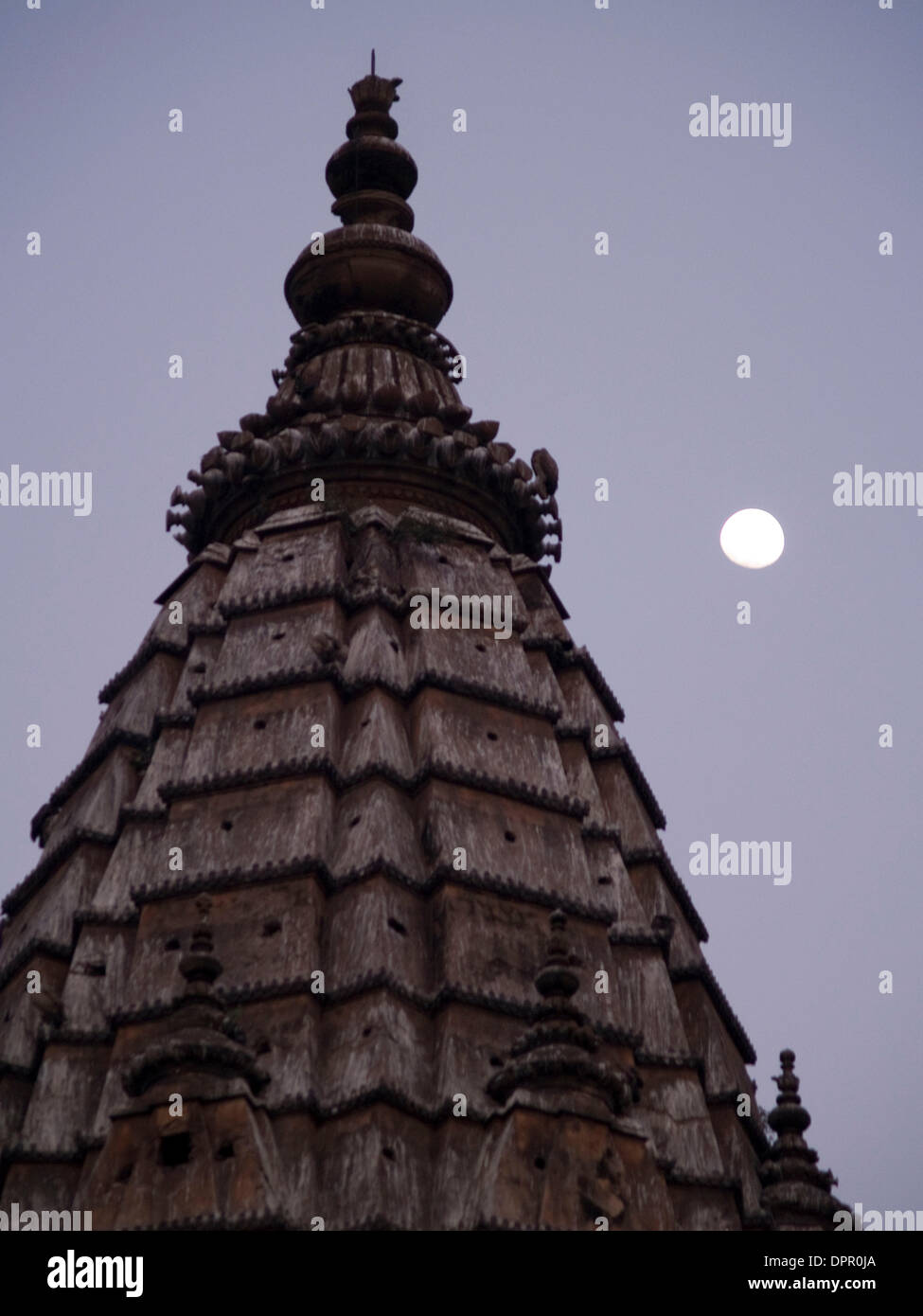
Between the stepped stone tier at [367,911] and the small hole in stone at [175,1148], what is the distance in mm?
29

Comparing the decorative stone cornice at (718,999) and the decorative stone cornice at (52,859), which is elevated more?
the decorative stone cornice at (52,859)

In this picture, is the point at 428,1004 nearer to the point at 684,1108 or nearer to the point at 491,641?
the point at 684,1108

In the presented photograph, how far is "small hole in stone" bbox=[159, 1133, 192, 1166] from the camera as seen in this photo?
107 ft

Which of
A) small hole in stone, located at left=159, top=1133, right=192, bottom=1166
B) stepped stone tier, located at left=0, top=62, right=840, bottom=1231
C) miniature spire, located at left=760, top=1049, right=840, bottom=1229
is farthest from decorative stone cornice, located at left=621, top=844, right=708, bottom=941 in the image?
small hole in stone, located at left=159, top=1133, right=192, bottom=1166

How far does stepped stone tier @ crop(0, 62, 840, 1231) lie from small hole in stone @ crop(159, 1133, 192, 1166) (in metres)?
0.03

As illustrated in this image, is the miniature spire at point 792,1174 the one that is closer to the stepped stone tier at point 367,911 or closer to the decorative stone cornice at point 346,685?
the stepped stone tier at point 367,911

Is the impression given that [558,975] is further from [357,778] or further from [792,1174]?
[357,778]

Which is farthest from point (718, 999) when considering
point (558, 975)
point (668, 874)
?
point (558, 975)

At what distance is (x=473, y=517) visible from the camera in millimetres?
47312

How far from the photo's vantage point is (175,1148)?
32.7 m

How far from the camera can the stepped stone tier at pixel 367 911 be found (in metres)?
33.3

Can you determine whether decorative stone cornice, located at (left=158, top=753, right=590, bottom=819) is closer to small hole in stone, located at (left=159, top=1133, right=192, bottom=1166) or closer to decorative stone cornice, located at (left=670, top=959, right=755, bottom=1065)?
decorative stone cornice, located at (left=670, top=959, right=755, bottom=1065)

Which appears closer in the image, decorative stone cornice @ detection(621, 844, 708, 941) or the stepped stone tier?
the stepped stone tier

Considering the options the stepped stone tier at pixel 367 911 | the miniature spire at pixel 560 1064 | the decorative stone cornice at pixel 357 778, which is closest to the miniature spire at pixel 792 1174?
the stepped stone tier at pixel 367 911
